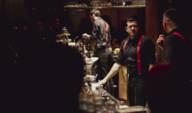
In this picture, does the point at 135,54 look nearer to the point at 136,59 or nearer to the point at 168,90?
the point at 136,59

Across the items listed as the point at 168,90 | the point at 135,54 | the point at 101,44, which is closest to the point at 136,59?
the point at 135,54

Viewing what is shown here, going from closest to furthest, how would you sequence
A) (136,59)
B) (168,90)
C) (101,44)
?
(168,90) → (136,59) → (101,44)

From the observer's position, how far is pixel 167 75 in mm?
2139

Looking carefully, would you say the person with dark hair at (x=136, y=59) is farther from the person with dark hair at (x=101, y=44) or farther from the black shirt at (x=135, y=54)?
the person with dark hair at (x=101, y=44)

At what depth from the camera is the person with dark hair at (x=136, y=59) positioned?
5.40 metres

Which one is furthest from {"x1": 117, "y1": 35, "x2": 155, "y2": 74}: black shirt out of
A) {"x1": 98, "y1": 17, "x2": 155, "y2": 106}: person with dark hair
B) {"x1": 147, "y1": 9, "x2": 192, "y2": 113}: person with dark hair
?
{"x1": 147, "y1": 9, "x2": 192, "y2": 113}: person with dark hair

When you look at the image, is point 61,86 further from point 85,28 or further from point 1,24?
point 85,28

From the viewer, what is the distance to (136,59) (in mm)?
5492

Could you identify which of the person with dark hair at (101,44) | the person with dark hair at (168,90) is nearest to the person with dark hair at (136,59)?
the person with dark hair at (168,90)

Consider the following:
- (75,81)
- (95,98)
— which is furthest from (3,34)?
(95,98)

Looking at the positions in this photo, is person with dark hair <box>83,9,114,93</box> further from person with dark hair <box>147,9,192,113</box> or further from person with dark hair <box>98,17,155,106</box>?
person with dark hair <box>147,9,192,113</box>

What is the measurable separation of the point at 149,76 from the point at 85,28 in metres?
9.17

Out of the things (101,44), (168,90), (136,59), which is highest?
(168,90)

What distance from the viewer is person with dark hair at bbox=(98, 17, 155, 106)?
540 cm
